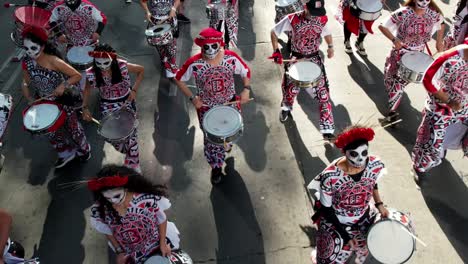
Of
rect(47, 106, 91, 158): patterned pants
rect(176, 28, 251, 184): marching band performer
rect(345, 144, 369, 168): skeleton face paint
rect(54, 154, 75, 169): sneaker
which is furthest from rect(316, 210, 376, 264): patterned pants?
rect(54, 154, 75, 169): sneaker

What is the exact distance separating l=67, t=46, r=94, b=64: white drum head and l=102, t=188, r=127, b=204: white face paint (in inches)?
119

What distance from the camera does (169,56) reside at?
7000 millimetres

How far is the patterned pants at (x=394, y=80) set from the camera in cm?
546

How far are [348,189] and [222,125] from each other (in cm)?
161

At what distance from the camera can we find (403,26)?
5.26 meters

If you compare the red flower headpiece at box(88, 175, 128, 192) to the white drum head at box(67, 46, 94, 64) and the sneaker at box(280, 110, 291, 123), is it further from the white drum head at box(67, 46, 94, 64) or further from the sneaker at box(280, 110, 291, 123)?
the sneaker at box(280, 110, 291, 123)

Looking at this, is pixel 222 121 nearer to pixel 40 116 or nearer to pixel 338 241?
pixel 338 241

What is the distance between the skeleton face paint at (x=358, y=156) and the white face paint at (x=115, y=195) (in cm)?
201

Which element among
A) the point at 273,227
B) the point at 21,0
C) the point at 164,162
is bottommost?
the point at 21,0

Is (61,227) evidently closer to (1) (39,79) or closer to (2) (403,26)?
(1) (39,79)

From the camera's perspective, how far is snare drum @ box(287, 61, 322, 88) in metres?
5.17

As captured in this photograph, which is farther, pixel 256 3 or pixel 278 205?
pixel 256 3

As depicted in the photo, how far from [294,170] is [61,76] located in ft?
11.2

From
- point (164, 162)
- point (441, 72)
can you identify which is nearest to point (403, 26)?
point (441, 72)
